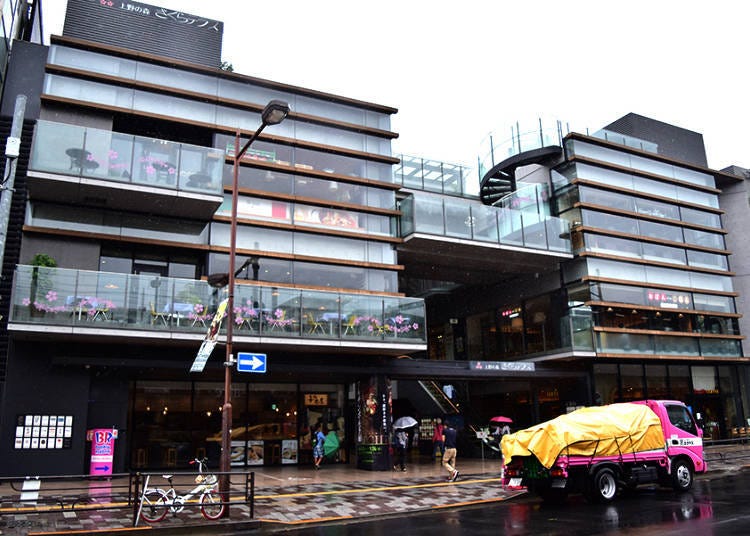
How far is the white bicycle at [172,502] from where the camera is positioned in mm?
11703

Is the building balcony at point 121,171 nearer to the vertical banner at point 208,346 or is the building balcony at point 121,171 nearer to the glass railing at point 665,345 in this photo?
the vertical banner at point 208,346

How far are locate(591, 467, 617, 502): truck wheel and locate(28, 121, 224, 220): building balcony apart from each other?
1379 centimetres

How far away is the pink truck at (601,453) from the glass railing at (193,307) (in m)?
7.42

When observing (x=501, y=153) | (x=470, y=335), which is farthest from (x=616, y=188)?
(x=470, y=335)

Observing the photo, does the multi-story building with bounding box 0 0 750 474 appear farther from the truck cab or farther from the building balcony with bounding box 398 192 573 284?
the truck cab

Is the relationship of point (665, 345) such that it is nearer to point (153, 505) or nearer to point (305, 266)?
point (305, 266)

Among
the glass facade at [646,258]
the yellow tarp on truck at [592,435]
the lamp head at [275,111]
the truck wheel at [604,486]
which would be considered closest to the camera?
the lamp head at [275,111]

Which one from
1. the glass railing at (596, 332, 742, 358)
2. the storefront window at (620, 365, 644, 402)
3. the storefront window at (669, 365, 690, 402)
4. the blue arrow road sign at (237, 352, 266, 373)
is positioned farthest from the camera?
the storefront window at (669, 365, 690, 402)

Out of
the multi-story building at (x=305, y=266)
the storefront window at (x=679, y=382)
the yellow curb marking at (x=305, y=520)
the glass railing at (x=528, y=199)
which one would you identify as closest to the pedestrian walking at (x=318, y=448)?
the multi-story building at (x=305, y=266)

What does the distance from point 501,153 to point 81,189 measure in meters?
20.1

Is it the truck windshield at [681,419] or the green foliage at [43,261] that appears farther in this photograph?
the green foliage at [43,261]

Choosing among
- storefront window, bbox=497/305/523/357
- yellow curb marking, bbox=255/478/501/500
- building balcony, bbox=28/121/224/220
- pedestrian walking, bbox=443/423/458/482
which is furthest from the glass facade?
building balcony, bbox=28/121/224/220

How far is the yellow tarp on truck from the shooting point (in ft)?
46.0

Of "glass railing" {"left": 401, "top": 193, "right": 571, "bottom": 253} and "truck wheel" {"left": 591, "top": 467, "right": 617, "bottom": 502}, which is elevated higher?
"glass railing" {"left": 401, "top": 193, "right": 571, "bottom": 253}
